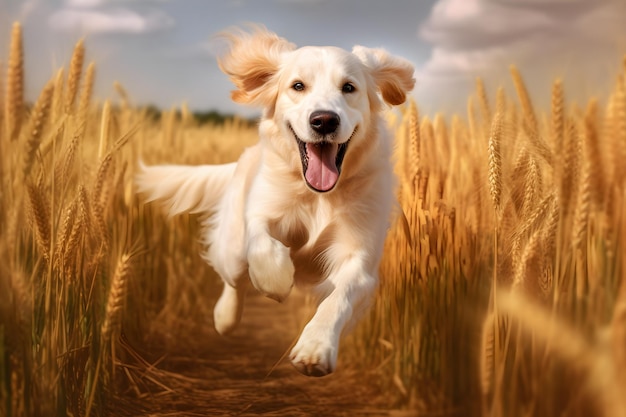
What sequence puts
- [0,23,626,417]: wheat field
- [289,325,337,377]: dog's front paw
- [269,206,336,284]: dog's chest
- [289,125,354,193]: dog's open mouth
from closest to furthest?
1. [0,23,626,417]: wheat field
2. [289,325,337,377]: dog's front paw
3. [289,125,354,193]: dog's open mouth
4. [269,206,336,284]: dog's chest

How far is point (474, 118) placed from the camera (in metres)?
3.57

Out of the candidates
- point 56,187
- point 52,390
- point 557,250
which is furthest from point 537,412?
point 56,187

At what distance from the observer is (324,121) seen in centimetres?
322

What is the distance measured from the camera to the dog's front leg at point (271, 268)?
3328 millimetres

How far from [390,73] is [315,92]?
75 cm

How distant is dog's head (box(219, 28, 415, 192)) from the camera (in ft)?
11.0

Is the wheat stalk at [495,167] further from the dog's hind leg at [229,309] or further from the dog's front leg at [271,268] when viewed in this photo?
the dog's hind leg at [229,309]

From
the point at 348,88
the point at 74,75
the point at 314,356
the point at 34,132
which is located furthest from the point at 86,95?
the point at 314,356

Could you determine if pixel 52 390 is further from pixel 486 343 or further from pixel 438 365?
pixel 438 365

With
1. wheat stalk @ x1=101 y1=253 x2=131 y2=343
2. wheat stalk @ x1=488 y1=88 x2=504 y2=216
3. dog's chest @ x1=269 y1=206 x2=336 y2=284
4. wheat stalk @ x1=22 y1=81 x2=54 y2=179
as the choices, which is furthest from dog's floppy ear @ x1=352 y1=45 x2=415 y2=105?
wheat stalk @ x1=22 y1=81 x2=54 y2=179

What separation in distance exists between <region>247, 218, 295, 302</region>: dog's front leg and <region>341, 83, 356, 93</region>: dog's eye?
0.87 metres

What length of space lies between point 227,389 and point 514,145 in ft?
7.47

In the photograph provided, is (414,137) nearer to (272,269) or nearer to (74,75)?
(272,269)

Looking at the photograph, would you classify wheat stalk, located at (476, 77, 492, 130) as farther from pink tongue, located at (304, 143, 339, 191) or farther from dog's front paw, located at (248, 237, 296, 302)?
dog's front paw, located at (248, 237, 296, 302)
